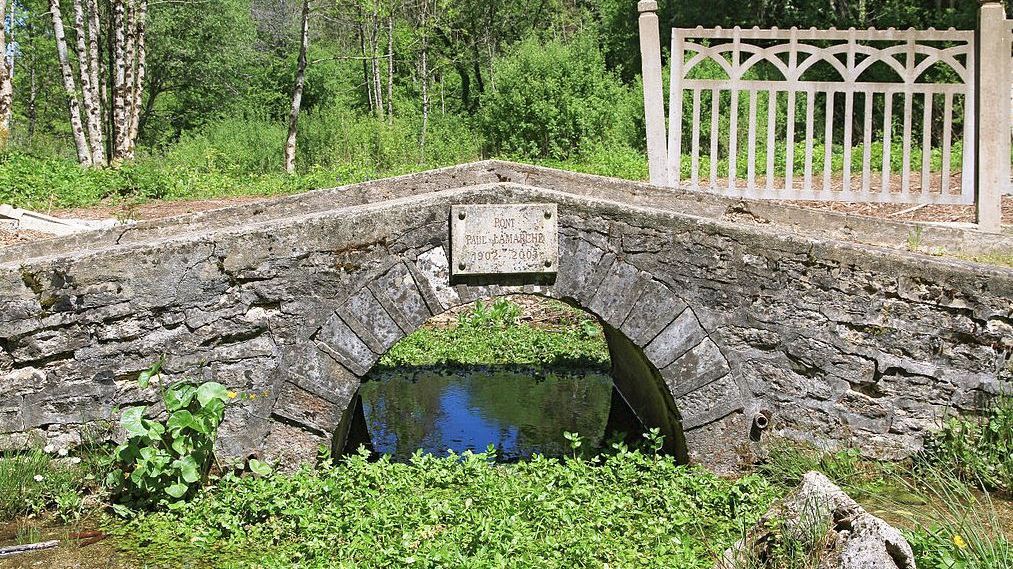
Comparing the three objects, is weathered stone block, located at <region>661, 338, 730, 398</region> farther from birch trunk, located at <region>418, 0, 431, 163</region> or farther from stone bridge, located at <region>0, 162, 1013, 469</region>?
birch trunk, located at <region>418, 0, 431, 163</region>

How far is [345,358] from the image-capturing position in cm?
486

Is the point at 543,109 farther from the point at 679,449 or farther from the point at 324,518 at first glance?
the point at 324,518

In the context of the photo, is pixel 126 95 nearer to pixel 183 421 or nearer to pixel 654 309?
pixel 183 421

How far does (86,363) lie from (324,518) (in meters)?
1.47

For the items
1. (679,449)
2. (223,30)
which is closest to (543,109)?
(679,449)

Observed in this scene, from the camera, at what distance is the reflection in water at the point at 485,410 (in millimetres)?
6762

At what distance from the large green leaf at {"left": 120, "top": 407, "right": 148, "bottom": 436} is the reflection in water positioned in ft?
7.51

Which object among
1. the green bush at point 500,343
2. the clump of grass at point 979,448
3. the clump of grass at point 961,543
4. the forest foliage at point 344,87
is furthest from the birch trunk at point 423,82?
the clump of grass at point 961,543

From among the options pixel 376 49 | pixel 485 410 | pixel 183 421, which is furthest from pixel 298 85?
pixel 183 421

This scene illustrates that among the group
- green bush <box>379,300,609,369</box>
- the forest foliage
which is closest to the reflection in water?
green bush <box>379,300,609,369</box>

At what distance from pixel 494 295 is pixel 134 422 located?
1.99 metres

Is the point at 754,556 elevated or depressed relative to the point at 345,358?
depressed

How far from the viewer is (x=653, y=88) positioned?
747 centimetres

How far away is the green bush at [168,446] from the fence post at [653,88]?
4.34 meters
